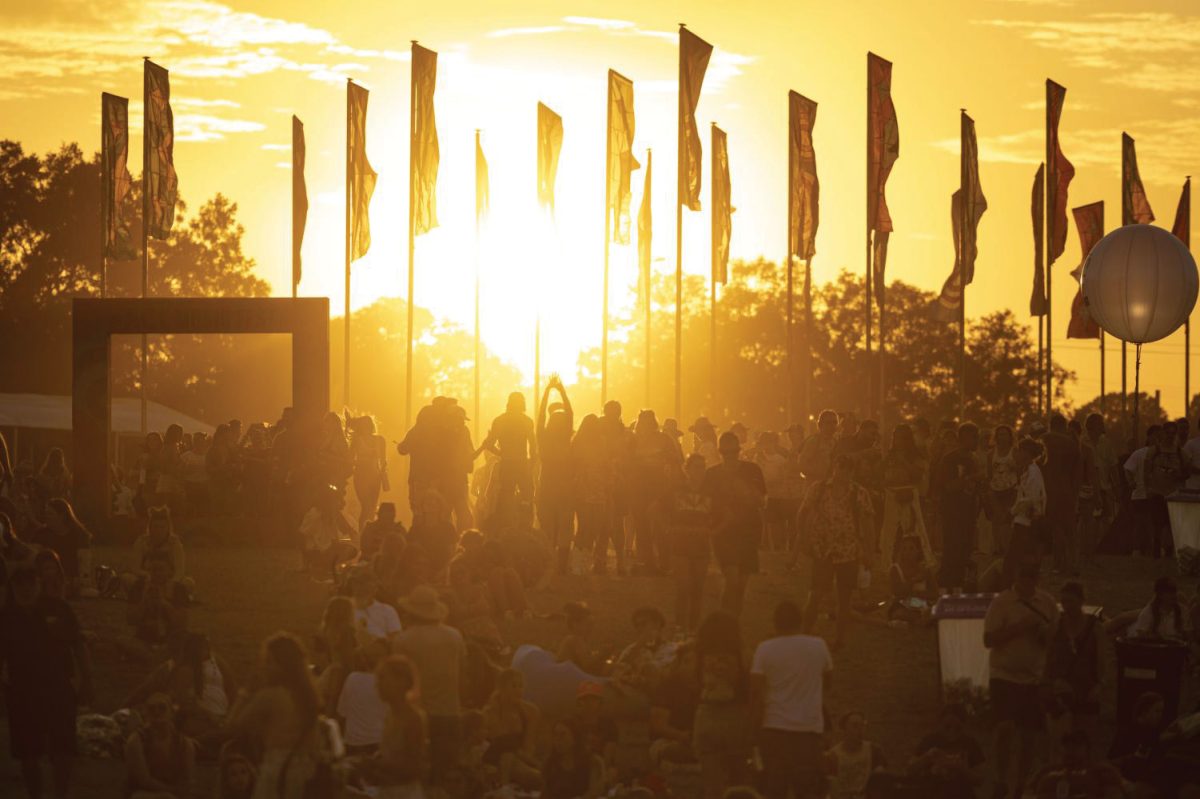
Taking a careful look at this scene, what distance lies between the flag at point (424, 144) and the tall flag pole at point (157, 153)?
4670mm

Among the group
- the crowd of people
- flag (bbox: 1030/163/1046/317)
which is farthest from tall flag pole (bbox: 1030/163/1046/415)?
the crowd of people

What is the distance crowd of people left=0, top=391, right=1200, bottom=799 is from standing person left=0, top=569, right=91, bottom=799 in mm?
19

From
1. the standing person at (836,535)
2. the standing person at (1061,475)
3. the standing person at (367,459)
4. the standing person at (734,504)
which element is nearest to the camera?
the standing person at (734,504)

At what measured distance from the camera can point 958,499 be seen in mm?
19844

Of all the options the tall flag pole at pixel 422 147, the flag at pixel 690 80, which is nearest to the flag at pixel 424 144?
the tall flag pole at pixel 422 147

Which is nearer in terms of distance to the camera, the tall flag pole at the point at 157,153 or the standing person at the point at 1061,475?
the standing person at the point at 1061,475

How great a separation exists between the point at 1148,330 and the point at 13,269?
204 feet

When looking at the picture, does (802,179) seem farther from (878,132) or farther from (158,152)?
(158,152)

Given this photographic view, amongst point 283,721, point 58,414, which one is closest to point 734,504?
point 283,721

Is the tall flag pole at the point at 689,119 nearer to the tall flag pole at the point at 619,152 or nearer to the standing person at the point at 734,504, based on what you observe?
the tall flag pole at the point at 619,152

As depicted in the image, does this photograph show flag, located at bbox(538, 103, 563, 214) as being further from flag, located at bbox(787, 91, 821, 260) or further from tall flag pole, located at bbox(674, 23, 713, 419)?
flag, located at bbox(787, 91, 821, 260)

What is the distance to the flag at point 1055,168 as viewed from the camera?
40844 mm

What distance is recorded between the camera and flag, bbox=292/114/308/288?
130ft

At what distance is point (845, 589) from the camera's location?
18.4m
